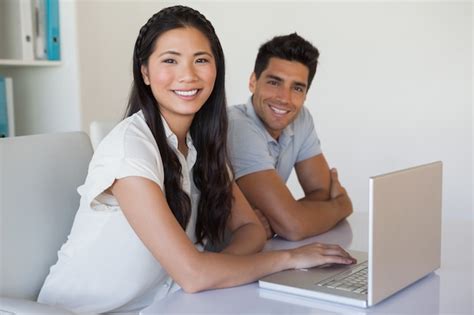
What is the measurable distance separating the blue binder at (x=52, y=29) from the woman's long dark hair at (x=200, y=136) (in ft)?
3.95

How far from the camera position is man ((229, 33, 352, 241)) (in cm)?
196

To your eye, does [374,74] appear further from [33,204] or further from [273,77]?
[33,204]

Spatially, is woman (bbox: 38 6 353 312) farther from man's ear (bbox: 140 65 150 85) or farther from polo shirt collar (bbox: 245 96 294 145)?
polo shirt collar (bbox: 245 96 294 145)

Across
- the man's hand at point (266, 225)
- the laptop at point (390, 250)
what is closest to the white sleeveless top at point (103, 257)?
the laptop at point (390, 250)

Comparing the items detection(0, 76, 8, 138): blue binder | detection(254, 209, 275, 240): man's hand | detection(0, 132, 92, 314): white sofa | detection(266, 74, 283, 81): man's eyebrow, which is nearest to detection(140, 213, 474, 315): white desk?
detection(0, 132, 92, 314): white sofa

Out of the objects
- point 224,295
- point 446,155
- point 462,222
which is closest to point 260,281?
point 224,295

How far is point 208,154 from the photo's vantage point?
5.45ft

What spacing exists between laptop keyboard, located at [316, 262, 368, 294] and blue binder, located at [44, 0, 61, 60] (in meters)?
1.77

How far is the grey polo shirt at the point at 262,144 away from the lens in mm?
2047

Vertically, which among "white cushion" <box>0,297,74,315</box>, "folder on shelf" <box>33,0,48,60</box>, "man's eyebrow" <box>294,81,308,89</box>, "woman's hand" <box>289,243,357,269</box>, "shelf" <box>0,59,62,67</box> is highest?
"folder on shelf" <box>33,0,48,60</box>

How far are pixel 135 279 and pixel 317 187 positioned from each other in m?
1.02

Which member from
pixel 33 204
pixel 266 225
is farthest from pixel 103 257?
pixel 266 225

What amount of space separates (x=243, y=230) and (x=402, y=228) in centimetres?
53

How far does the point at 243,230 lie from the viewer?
1635 millimetres
